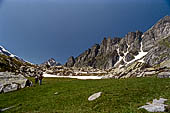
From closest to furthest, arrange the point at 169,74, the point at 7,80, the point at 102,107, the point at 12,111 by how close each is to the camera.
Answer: the point at 102,107
the point at 12,111
the point at 169,74
the point at 7,80

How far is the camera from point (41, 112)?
52.7 feet

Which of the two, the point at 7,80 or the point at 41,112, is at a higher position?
the point at 7,80

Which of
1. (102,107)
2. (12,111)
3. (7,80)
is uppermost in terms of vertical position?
(7,80)

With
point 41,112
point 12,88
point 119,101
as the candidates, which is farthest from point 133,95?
point 12,88

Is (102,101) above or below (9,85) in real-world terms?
below

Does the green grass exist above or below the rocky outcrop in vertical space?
below

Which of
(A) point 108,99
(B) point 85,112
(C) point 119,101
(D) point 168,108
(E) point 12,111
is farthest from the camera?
(E) point 12,111

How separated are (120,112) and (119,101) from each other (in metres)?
4.04

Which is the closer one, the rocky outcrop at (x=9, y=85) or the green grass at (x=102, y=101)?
the green grass at (x=102, y=101)

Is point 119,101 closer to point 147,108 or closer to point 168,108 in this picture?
point 147,108

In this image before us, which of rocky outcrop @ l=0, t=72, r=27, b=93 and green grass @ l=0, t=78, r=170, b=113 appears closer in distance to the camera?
green grass @ l=0, t=78, r=170, b=113

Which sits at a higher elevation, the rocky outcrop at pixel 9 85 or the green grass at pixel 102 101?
the rocky outcrop at pixel 9 85

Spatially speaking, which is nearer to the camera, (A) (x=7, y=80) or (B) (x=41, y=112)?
(B) (x=41, y=112)

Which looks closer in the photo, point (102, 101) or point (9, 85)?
point (102, 101)
